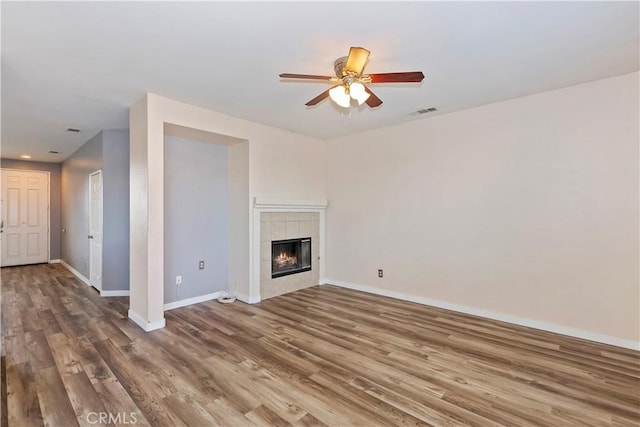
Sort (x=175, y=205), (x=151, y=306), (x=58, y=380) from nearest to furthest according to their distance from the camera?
1. (x=58, y=380)
2. (x=151, y=306)
3. (x=175, y=205)

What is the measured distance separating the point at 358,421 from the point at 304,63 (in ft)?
8.94

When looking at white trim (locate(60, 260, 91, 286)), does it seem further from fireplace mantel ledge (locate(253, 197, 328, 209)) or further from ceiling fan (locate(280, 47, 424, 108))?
ceiling fan (locate(280, 47, 424, 108))

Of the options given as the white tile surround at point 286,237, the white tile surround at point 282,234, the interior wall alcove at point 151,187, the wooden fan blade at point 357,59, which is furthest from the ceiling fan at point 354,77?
the white tile surround at point 286,237

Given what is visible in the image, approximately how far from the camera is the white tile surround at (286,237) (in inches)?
175

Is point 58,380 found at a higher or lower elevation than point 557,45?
lower

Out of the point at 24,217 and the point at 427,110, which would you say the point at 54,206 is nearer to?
the point at 24,217

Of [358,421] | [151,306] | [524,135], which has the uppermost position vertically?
[524,135]

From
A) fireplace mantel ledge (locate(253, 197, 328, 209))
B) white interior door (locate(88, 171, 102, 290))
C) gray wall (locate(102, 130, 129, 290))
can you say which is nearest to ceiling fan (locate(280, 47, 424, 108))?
fireplace mantel ledge (locate(253, 197, 328, 209))

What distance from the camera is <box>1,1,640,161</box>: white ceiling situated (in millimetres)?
1961

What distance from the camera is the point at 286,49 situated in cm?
240

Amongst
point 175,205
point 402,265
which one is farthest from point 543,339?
point 175,205

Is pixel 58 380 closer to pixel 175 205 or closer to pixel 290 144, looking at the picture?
pixel 175 205

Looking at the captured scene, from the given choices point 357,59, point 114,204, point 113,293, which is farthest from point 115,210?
point 357,59

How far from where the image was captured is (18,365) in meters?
2.51
